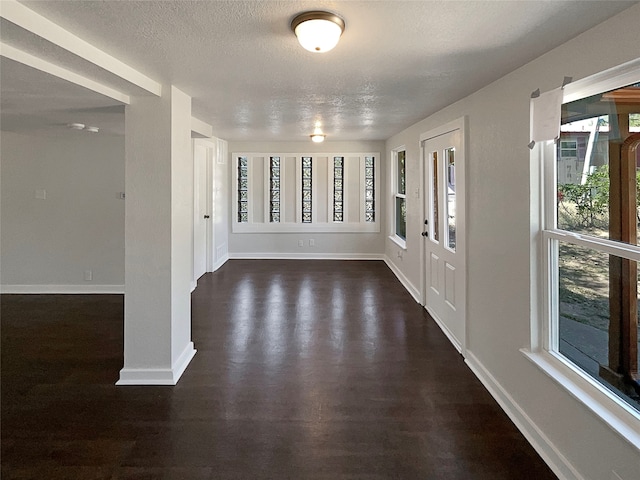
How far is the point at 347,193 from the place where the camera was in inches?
296

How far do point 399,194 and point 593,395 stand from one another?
491 cm

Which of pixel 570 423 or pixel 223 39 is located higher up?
pixel 223 39

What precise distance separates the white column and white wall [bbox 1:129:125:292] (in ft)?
8.80

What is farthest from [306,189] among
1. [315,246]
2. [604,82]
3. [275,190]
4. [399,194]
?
[604,82]

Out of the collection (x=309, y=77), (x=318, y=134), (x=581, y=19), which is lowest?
(x=581, y=19)

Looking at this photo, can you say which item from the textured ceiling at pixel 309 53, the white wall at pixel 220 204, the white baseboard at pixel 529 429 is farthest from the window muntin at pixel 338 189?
the white baseboard at pixel 529 429

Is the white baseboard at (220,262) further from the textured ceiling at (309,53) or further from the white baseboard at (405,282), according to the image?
the textured ceiling at (309,53)

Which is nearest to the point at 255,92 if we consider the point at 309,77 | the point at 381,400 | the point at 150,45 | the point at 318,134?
the point at 309,77

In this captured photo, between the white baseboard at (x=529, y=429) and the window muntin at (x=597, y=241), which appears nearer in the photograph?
the window muntin at (x=597, y=241)

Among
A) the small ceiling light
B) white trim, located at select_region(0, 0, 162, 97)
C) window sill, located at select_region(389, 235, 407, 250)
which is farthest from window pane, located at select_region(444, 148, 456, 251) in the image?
white trim, located at select_region(0, 0, 162, 97)

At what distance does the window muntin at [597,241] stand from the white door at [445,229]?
3.66ft

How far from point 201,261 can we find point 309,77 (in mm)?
4169

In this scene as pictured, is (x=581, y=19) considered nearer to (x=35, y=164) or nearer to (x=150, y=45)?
(x=150, y=45)

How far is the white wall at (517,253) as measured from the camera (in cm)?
165
